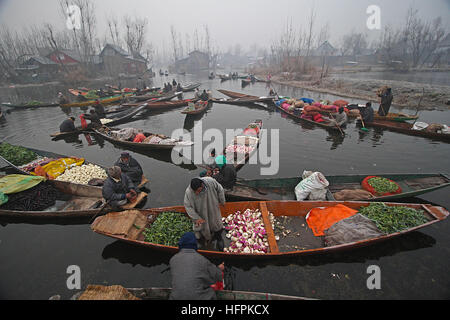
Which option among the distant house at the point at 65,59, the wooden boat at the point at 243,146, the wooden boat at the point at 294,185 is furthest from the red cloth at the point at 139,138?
the distant house at the point at 65,59

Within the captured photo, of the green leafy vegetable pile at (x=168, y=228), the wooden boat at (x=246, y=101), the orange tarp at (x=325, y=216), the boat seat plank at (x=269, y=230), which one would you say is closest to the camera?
the boat seat plank at (x=269, y=230)

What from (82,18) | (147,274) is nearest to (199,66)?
(82,18)

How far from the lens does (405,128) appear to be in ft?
41.5

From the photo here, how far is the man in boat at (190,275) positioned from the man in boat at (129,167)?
4.71 metres

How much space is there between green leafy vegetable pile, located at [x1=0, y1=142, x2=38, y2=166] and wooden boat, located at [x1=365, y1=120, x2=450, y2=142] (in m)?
20.1

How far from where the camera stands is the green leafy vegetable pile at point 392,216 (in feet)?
15.9

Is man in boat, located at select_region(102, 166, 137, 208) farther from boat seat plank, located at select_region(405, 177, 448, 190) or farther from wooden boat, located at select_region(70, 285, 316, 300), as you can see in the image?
boat seat plank, located at select_region(405, 177, 448, 190)

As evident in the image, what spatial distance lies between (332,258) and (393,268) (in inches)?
55.6

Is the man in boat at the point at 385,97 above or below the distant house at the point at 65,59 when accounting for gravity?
below

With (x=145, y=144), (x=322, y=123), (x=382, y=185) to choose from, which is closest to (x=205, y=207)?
(x=382, y=185)

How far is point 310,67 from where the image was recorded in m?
44.6

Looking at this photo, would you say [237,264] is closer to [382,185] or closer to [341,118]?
[382,185]

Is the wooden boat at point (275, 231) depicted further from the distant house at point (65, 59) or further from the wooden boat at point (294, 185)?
the distant house at point (65, 59)
